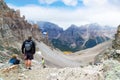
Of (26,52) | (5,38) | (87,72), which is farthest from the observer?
(5,38)

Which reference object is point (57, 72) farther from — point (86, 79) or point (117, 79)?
point (117, 79)

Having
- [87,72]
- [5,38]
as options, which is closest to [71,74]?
[87,72]

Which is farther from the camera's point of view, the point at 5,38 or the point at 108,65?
the point at 5,38

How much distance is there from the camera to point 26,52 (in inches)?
969

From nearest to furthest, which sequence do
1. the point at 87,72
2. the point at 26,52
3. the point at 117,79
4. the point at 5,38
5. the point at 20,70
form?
Answer: the point at 117,79, the point at 87,72, the point at 20,70, the point at 26,52, the point at 5,38

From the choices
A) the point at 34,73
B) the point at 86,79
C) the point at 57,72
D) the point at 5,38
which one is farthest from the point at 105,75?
the point at 5,38

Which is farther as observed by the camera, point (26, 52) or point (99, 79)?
point (26, 52)

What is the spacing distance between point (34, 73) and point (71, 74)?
10.0 ft

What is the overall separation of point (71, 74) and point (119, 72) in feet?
11.2

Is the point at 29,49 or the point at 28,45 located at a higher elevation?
the point at 28,45

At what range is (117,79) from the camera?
16.2m

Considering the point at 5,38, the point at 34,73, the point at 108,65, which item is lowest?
the point at 5,38

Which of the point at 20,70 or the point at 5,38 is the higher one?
the point at 20,70

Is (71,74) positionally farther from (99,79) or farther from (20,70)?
(20,70)
